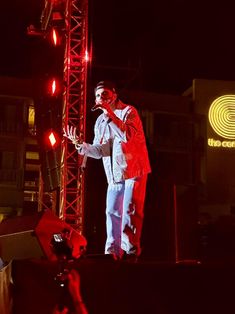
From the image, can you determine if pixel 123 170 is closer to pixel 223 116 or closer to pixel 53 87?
pixel 53 87

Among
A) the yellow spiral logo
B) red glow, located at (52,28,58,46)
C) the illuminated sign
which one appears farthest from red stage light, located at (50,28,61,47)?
the illuminated sign

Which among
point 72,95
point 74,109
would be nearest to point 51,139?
point 74,109

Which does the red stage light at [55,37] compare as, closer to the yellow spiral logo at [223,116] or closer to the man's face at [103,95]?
the man's face at [103,95]

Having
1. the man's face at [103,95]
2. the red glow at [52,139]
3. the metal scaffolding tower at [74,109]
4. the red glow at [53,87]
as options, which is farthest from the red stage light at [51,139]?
the man's face at [103,95]

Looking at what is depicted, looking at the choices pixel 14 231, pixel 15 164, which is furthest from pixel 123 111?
pixel 15 164

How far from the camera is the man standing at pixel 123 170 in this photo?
541cm

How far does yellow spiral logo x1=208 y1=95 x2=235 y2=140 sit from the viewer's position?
28.9 metres

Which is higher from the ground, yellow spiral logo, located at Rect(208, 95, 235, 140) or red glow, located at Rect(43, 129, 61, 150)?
yellow spiral logo, located at Rect(208, 95, 235, 140)

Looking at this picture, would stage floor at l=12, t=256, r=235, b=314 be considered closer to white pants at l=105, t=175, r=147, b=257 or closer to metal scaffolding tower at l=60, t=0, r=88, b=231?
white pants at l=105, t=175, r=147, b=257

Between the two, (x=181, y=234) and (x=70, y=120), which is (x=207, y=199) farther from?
(x=181, y=234)

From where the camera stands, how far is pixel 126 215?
17.9ft

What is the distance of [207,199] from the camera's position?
3050 cm

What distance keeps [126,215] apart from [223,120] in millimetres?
24812

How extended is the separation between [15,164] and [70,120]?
20.1 m
